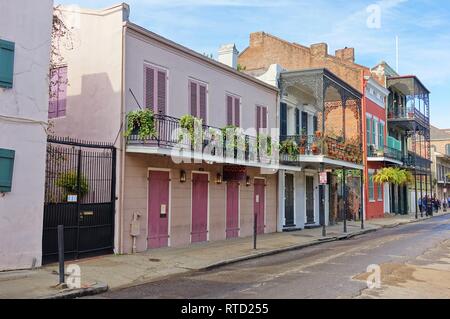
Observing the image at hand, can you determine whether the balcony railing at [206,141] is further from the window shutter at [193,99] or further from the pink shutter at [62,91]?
the pink shutter at [62,91]

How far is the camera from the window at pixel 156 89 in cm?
1320

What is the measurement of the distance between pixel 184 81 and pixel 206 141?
1.94m

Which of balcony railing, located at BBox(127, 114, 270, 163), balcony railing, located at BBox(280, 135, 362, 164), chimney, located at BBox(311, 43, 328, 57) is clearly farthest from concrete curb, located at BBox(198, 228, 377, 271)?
chimney, located at BBox(311, 43, 328, 57)

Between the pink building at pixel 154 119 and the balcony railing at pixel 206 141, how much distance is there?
0.12 feet

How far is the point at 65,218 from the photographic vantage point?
10906mm

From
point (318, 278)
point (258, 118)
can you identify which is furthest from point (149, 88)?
point (318, 278)

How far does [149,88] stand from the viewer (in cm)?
1327

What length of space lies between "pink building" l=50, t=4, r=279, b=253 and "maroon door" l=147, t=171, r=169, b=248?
27mm

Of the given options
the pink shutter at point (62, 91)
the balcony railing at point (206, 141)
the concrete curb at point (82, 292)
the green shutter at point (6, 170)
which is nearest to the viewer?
the concrete curb at point (82, 292)

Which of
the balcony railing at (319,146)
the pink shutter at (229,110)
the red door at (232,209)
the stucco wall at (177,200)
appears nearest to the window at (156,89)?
the stucco wall at (177,200)

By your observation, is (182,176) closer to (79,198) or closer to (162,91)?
(162,91)

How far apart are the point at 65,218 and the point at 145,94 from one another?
408 cm
